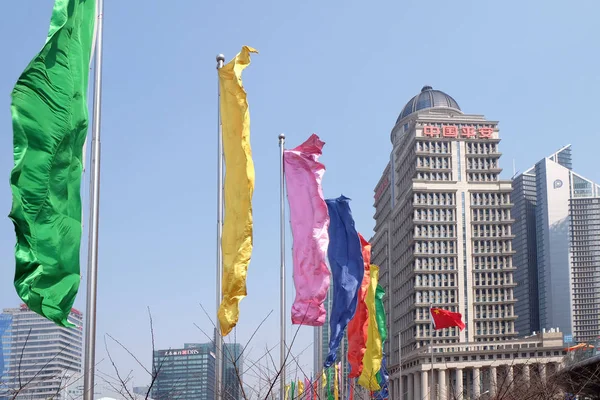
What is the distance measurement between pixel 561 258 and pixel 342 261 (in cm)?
16148

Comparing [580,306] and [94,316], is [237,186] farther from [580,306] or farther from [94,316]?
[580,306]

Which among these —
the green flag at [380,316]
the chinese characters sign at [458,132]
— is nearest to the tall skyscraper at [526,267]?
the chinese characters sign at [458,132]

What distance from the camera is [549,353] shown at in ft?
341

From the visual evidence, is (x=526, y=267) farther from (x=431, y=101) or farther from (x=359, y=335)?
(x=359, y=335)

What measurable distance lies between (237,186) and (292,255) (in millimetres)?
6952

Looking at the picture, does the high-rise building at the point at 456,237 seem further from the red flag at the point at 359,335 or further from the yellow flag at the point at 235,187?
the yellow flag at the point at 235,187

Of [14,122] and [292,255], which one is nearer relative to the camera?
[14,122]

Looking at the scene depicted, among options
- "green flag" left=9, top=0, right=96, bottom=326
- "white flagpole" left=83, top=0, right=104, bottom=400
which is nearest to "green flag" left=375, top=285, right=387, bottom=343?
"white flagpole" left=83, top=0, right=104, bottom=400

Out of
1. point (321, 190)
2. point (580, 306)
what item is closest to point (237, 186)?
point (321, 190)

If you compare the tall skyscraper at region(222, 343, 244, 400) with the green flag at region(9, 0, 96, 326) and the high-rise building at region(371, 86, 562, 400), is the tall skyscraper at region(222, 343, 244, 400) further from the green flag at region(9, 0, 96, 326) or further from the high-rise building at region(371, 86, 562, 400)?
the high-rise building at region(371, 86, 562, 400)

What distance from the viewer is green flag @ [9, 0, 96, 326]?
12797 millimetres

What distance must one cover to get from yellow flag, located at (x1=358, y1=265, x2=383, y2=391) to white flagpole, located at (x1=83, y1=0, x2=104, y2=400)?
2566 centimetres

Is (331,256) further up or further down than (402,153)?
further down

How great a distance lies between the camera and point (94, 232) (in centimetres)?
1498
